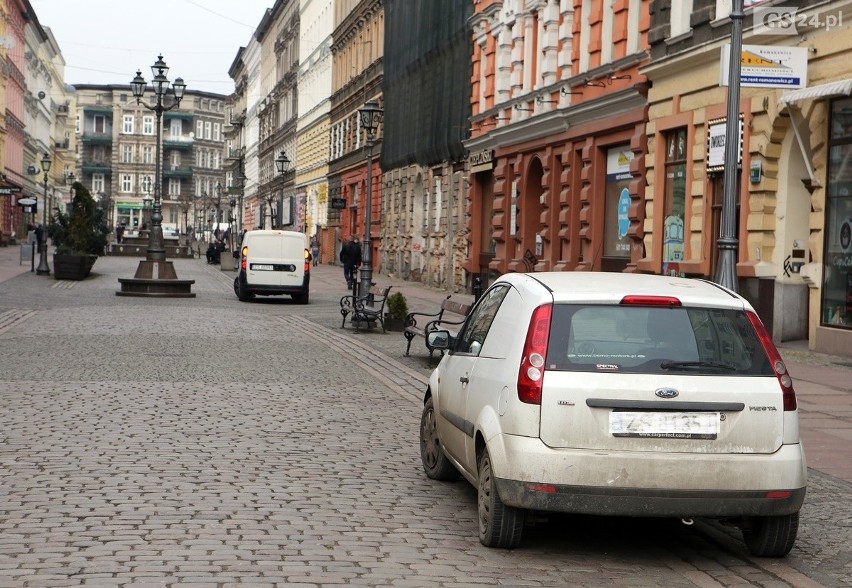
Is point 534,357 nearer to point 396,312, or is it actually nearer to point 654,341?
point 654,341

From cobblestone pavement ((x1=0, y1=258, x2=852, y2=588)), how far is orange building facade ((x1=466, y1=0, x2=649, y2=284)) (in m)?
13.5

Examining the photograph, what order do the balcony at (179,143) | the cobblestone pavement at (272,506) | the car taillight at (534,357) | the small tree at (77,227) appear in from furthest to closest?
the balcony at (179,143), the small tree at (77,227), the car taillight at (534,357), the cobblestone pavement at (272,506)

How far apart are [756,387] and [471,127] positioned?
35736 millimetres

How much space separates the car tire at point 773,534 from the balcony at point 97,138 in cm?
16444

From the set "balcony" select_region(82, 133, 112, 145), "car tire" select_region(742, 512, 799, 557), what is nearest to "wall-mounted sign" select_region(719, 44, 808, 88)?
"car tire" select_region(742, 512, 799, 557)

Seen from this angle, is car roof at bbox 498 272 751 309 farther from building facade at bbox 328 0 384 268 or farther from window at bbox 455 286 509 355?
building facade at bbox 328 0 384 268

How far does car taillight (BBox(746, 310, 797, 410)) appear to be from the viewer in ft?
22.9

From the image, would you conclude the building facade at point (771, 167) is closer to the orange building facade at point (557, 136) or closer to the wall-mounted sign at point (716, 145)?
the wall-mounted sign at point (716, 145)

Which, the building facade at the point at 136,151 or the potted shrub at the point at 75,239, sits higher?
the building facade at the point at 136,151

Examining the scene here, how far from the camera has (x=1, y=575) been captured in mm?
6180

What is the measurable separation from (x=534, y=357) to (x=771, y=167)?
50.4 ft

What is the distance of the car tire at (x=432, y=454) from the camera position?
9.05m

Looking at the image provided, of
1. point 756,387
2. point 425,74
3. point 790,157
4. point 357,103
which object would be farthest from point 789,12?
point 357,103

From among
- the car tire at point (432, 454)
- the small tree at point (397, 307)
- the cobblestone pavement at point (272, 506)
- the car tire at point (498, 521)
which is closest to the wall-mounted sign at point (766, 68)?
the cobblestone pavement at point (272, 506)
